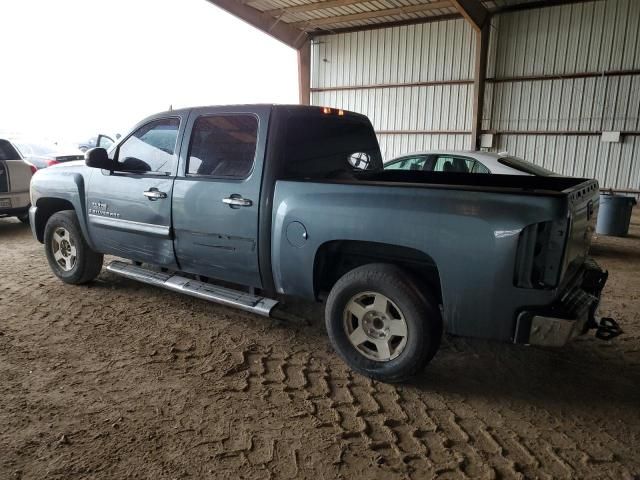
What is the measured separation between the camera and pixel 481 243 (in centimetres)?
271

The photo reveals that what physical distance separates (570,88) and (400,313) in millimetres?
12931

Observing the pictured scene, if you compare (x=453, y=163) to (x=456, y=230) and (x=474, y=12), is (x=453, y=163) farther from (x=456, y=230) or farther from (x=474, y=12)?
(x=474, y=12)

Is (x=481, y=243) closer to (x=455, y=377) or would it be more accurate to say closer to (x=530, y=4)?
(x=455, y=377)

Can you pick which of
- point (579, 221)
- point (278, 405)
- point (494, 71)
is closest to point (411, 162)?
point (579, 221)

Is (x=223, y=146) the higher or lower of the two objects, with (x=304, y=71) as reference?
lower

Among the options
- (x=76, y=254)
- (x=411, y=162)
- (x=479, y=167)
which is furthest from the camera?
(x=411, y=162)

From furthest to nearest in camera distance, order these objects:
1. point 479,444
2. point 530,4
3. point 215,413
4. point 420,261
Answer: point 530,4
point 420,261
point 215,413
point 479,444

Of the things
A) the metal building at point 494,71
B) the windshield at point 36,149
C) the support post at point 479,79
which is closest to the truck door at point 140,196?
the windshield at point 36,149

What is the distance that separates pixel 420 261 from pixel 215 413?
1638mm

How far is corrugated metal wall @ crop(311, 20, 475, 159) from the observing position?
14.8 meters

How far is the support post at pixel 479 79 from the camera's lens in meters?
13.3

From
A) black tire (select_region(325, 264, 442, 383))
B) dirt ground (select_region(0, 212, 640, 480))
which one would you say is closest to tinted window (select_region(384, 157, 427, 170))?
dirt ground (select_region(0, 212, 640, 480))

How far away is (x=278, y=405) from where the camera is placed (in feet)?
9.73

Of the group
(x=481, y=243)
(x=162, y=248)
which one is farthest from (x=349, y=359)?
(x=162, y=248)
